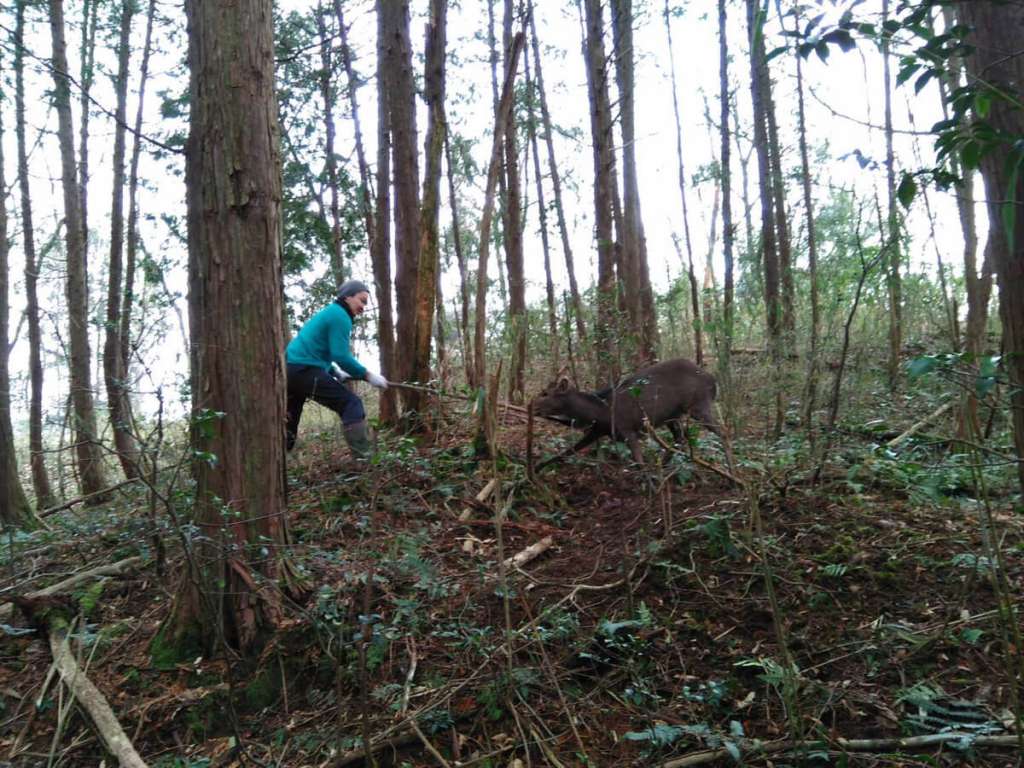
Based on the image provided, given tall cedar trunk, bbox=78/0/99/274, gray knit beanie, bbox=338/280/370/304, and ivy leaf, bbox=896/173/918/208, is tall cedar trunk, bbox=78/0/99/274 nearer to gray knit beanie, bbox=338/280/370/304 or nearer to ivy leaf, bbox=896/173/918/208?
gray knit beanie, bbox=338/280/370/304

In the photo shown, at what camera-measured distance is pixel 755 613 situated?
4250mm

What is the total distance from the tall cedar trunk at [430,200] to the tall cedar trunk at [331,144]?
494cm

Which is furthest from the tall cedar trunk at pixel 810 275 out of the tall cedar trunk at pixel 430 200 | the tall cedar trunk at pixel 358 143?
the tall cedar trunk at pixel 358 143

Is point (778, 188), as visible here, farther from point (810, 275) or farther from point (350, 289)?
point (350, 289)

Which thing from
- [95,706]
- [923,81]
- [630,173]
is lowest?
[95,706]

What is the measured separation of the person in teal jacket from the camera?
22.9 ft

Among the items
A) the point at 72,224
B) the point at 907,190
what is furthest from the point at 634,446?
the point at 72,224

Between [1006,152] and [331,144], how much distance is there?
40.2ft

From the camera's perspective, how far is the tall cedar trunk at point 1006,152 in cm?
271

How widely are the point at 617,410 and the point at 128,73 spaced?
1263cm

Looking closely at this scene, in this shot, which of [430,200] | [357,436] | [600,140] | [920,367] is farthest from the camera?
[600,140]

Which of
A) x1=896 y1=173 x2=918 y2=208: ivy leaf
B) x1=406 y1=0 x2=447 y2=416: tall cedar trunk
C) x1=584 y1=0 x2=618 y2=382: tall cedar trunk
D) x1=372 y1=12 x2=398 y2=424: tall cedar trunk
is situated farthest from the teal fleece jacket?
x1=896 y1=173 x2=918 y2=208: ivy leaf

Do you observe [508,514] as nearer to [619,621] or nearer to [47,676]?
[619,621]

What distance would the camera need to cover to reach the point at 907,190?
8.67ft
